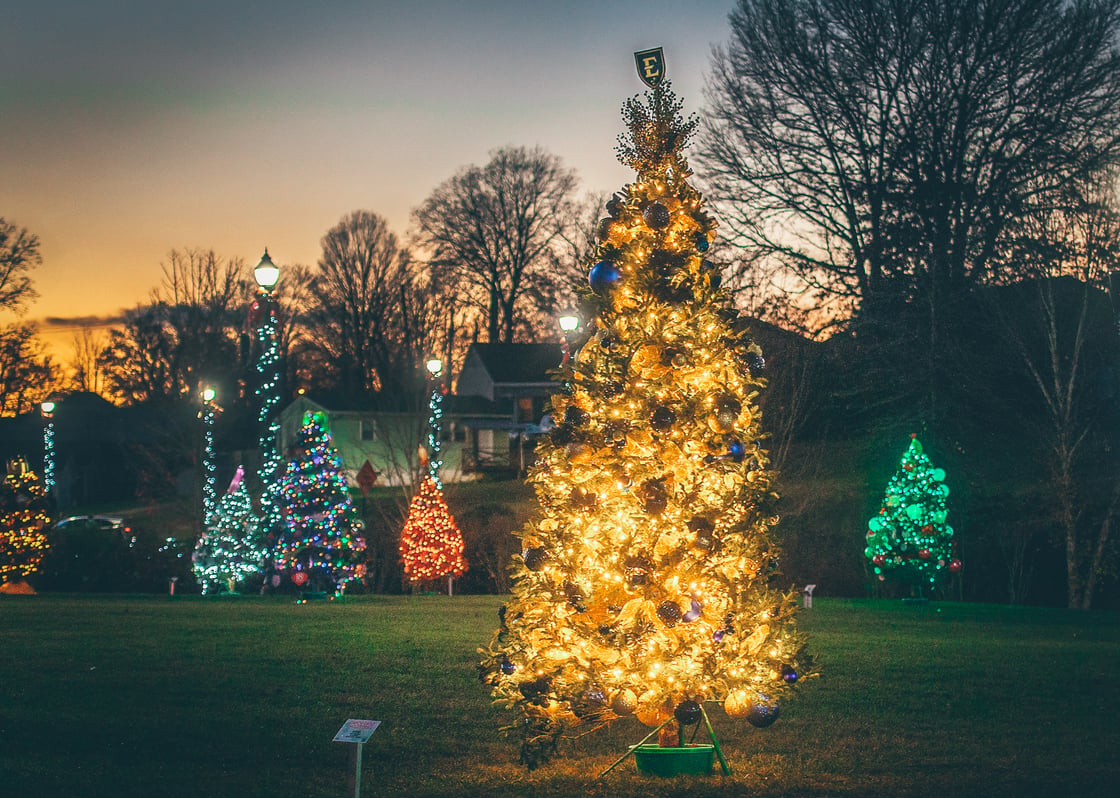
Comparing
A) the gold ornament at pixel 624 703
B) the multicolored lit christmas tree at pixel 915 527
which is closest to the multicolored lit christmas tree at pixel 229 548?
the multicolored lit christmas tree at pixel 915 527

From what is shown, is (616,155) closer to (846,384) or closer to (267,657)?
(267,657)

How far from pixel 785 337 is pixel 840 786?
891 inches

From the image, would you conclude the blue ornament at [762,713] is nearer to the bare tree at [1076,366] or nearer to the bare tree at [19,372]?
the bare tree at [1076,366]

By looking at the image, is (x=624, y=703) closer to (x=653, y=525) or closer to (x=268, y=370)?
(x=653, y=525)

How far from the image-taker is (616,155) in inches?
363

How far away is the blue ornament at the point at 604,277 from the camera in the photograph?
888cm

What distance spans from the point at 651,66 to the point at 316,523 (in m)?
17.8

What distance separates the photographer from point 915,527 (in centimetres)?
2686

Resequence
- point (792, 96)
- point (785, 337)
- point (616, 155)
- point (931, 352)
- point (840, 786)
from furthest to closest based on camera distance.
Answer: point (792, 96)
point (931, 352)
point (785, 337)
point (616, 155)
point (840, 786)

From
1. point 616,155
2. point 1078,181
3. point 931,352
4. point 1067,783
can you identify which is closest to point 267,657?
point 616,155

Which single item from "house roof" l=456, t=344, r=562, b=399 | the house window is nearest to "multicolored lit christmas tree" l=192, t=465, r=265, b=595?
"house roof" l=456, t=344, r=562, b=399

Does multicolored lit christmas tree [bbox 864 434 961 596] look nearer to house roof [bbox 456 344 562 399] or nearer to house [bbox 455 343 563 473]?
house [bbox 455 343 563 473]

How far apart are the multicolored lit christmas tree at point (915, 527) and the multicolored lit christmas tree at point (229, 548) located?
49.8ft

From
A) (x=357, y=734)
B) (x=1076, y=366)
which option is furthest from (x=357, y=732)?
(x=1076, y=366)
